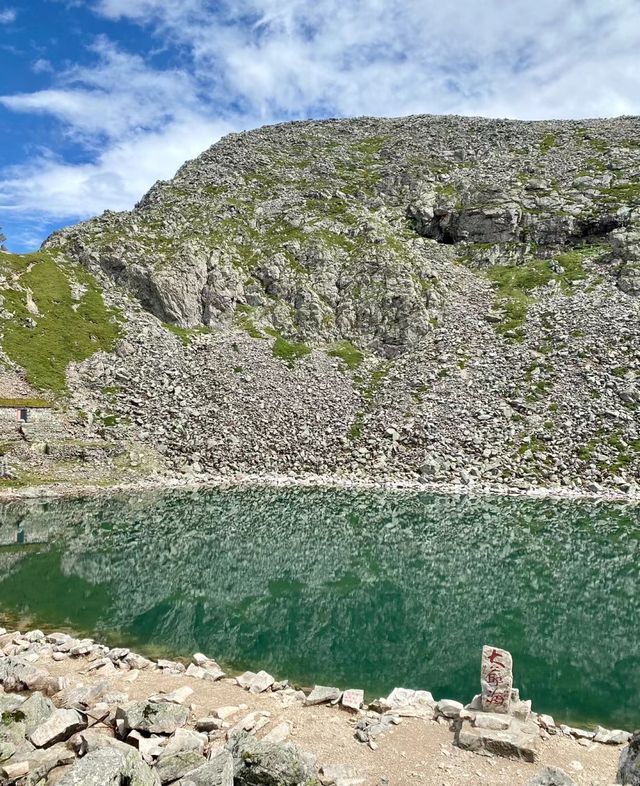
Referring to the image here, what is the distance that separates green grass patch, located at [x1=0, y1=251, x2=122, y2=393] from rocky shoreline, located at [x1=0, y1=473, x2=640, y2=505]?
16406 millimetres

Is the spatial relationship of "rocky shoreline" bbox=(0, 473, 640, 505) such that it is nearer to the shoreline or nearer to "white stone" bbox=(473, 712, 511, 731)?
the shoreline

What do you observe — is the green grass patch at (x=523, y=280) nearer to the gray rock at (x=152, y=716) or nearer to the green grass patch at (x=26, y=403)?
the green grass patch at (x=26, y=403)

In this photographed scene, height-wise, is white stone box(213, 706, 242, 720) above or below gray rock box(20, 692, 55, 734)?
below

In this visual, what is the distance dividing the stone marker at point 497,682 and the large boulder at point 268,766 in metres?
5.32

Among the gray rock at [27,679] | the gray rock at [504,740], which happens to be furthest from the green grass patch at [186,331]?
the gray rock at [504,740]

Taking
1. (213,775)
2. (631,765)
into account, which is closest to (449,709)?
(631,765)

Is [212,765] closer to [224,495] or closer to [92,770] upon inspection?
[92,770]

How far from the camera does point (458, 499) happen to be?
4803 centimetres

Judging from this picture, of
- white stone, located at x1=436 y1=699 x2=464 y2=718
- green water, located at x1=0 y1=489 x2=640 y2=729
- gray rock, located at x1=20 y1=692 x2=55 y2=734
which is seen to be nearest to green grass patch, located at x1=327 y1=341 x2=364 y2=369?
green water, located at x1=0 y1=489 x2=640 y2=729


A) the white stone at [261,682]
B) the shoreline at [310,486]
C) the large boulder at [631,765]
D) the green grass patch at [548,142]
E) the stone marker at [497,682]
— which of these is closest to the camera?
the large boulder at [631,765]

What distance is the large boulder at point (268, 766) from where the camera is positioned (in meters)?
9.85

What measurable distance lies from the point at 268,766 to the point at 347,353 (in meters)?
67.5

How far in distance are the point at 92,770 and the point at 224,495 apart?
39827 mm

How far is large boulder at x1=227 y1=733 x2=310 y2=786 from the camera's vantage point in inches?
388
